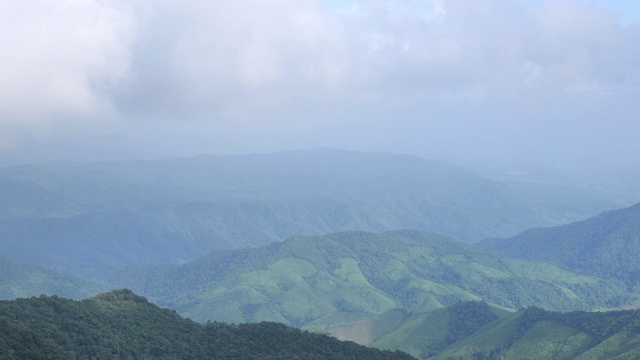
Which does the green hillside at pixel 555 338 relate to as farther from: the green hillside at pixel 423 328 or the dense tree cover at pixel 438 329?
the green hillside at pixel 423 328

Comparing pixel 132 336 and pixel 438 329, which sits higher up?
pixel 132 336

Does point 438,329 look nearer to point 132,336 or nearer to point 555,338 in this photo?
point 555,338

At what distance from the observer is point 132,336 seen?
91.9 m

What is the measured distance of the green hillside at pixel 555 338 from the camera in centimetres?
12306

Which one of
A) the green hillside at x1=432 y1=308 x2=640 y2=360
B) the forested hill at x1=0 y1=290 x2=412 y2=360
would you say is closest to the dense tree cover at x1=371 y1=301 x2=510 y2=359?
the green hillside at x1=432 y1=308 x2=640 y2=360

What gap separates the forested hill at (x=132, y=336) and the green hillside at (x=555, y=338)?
40229mm

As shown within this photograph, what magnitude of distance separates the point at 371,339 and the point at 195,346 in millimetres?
84379

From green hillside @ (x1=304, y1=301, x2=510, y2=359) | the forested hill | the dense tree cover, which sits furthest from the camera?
green hillside @ (x1=304, y1=301, x2=510, y2=359)

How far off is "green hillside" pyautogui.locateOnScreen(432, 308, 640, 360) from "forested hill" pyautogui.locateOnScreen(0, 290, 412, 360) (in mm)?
40229

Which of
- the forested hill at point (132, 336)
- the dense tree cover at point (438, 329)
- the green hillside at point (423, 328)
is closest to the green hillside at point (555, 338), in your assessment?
the dense tree cover at point (438, 329)

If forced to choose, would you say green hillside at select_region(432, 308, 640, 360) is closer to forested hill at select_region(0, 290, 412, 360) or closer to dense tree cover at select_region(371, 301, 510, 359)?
dense tree cover at select_region(371, 301, 510, 359)

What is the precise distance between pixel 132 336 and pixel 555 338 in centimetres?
7539

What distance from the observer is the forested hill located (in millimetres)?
80562

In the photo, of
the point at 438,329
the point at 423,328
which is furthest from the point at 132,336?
the point at 423,328
